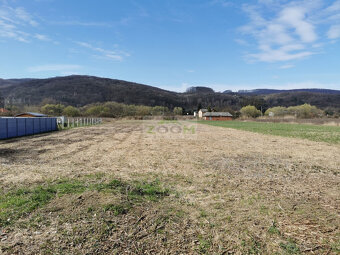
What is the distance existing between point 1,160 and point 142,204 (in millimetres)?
7681

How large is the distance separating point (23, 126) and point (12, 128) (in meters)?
1.88

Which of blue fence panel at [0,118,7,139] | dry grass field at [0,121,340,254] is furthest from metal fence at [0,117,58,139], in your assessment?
dry grass field at [0,121,340,254]

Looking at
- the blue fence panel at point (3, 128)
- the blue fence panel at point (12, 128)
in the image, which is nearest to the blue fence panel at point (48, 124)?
the blue fence panel at point (12, 128)

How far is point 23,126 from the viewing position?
20.2 meters

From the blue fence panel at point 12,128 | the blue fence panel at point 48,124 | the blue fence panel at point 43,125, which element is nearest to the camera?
the blue fence panel at point 12,128

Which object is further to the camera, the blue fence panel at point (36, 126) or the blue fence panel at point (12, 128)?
the blue fence panel at point (36, 126)

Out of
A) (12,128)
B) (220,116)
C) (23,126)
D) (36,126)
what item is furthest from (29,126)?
(220,116)

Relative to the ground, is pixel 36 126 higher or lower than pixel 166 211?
higher

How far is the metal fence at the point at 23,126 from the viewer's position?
17375 mm

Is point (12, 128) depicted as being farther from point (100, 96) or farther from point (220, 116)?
point (100, 96)

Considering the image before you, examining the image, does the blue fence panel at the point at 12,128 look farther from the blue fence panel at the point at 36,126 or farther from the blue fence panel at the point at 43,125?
the blue fence panel at the point at 43,125

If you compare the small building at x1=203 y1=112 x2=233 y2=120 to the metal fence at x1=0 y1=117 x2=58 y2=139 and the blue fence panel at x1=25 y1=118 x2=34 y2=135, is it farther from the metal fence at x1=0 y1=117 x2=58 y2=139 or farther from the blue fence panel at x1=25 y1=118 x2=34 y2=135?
the blue fence panel at x1=25 y1=118 x2=34 y2=135

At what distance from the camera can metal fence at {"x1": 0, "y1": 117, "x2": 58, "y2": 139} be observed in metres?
17.4

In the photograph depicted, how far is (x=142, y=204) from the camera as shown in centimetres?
431
